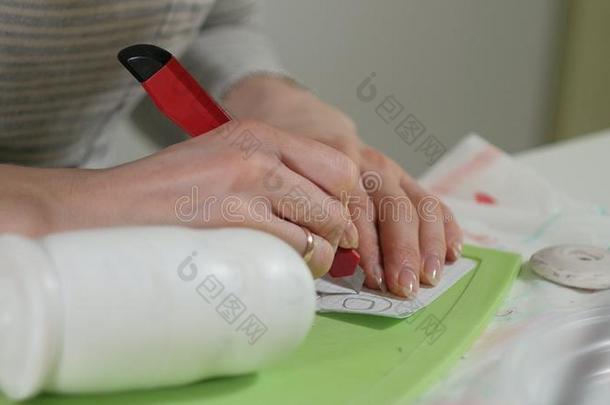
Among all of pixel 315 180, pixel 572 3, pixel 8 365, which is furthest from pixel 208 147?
Answer: pixel 572 3

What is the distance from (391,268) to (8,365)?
0.79 feet

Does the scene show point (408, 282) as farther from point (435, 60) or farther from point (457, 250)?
point (435, 60)


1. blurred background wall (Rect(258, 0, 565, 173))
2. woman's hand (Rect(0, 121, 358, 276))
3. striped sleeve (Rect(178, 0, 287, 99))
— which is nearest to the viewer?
woman's hand (Rect(0, 121, 358, 276))

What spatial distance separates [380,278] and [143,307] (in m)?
0.19

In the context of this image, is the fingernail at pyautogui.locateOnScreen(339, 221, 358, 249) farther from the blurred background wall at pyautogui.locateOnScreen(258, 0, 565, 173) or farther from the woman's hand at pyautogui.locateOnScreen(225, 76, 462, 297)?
the blurred background wall at pyautogui.locateOnScreen(258, 0, 565, 173)

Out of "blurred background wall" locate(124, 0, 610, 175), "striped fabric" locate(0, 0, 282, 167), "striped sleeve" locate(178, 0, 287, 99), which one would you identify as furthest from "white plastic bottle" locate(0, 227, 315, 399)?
"blurred background wall" locate(124, 0, 610, 175)

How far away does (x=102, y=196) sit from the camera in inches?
17.2

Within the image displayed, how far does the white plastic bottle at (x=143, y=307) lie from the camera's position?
0.33m

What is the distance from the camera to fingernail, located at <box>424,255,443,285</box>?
0.51 m

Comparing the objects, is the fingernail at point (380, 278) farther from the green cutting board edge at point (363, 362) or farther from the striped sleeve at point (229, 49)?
the striped sleeve at point (229, 49)

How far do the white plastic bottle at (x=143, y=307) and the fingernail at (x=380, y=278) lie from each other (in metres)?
0.13

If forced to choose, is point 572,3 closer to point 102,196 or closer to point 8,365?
point 102,196

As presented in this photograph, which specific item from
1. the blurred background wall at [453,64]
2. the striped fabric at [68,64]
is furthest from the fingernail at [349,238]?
the blurred background wall at [453,64]

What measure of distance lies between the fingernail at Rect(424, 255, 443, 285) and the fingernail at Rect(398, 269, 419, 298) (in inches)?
0.6
